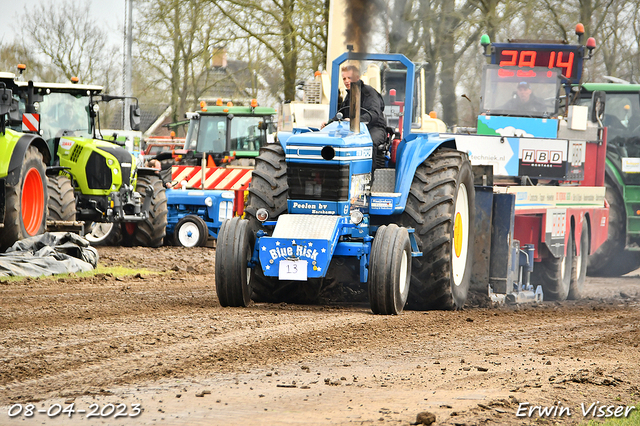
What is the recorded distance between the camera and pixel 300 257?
7137mm

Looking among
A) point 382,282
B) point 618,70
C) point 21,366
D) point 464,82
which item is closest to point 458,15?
point 464,82

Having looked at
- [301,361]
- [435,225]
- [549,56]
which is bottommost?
[301,361]

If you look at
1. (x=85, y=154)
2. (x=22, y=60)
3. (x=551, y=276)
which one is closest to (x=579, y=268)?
(x=551, y=276)

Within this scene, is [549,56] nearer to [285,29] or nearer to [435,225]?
[435,225]

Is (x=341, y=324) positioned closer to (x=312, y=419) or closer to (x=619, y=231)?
(x=312, y=419)

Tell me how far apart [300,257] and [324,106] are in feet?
30.7

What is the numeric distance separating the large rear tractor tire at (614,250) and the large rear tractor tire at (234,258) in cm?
954

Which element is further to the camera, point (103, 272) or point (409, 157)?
point (103, 272)

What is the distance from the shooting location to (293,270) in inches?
281

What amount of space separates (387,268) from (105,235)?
33.1 feet

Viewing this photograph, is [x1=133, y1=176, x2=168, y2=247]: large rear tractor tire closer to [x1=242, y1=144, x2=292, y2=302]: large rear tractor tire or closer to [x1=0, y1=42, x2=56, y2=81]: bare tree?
[x1=242, y1=144, x2=292, y2=302]: large rear tractor tire

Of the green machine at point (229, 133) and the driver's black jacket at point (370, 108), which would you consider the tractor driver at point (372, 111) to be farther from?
the green machine at point (229, 133)

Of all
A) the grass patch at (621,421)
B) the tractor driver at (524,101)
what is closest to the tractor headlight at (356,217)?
the grass patch at (621,421)

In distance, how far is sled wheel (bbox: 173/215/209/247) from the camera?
16.4 meters
